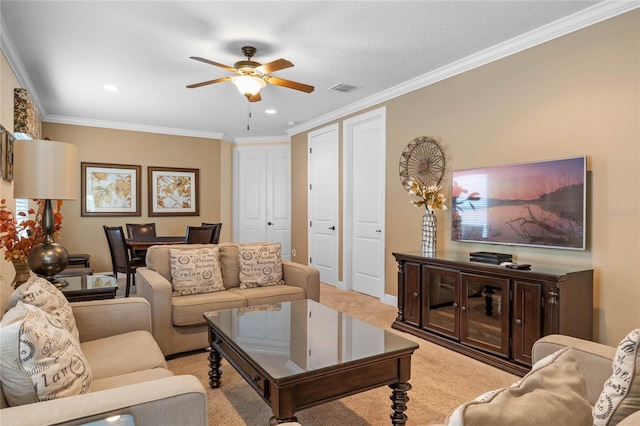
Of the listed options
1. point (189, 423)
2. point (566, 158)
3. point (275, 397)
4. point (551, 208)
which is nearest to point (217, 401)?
point (275, 397)

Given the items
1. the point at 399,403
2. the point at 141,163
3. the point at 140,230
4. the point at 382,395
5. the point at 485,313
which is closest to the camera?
the point at 399,403

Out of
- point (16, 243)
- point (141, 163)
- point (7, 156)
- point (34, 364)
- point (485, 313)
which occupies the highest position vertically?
point (141, 163)

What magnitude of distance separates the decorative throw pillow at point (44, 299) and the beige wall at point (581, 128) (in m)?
3.34

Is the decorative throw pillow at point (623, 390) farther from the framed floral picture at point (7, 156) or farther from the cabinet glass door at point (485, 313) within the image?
the framed floral picture at point (7, 156)

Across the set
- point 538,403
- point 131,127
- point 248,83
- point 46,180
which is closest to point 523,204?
point 248,83

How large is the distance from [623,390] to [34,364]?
170 centimetres

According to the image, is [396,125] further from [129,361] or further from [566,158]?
[129,361]

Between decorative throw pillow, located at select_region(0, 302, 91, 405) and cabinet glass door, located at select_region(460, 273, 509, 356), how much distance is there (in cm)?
273

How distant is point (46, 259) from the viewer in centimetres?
258

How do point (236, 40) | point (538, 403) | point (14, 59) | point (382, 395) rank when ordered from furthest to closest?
point (14, 59) → point (236, 40) → point (382, 395) → point (538, 403)

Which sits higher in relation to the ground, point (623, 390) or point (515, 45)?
point (515, 45)

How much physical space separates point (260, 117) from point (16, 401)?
5375mm

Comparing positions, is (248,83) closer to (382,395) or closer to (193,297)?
(193,297)

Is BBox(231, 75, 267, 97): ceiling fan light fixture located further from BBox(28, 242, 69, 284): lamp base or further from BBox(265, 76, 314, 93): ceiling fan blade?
BBox(28, 242, 69, 284): lamp base
